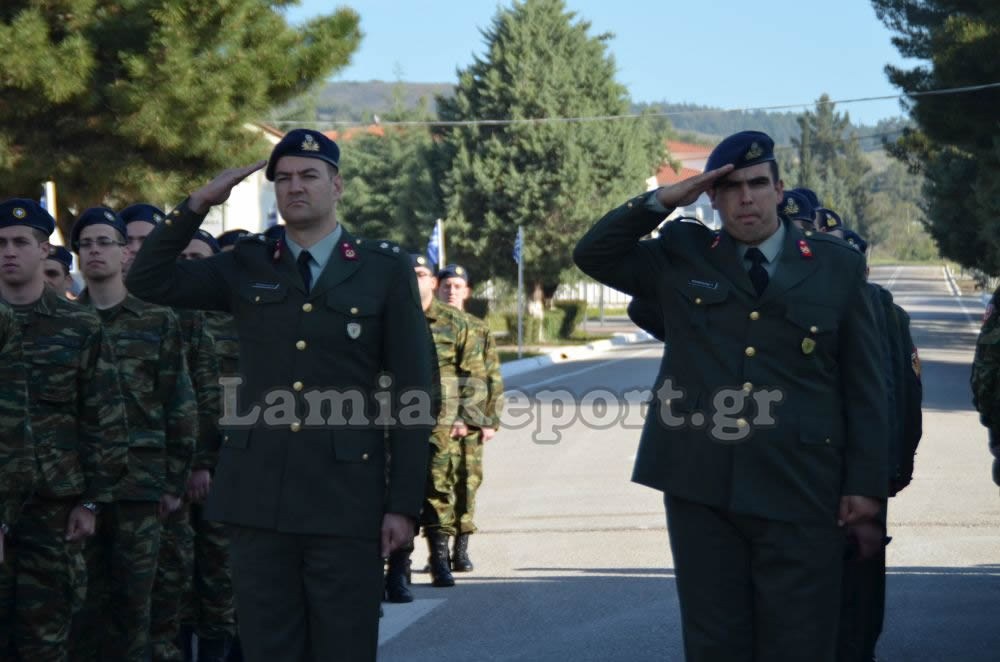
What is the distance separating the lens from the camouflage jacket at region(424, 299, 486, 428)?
32.6ft

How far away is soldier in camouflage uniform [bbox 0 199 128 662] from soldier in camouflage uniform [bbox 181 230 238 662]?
4.01 feet

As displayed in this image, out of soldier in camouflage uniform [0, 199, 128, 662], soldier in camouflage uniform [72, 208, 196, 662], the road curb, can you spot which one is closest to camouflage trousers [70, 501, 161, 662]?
soldier in camouflage uniform [72, 208, 196, 662]

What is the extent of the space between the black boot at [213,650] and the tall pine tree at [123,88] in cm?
1249

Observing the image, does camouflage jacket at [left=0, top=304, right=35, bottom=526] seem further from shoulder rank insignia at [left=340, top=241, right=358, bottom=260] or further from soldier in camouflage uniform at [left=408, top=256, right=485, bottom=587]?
soldier in camouflage uniform at [left=408, top=256, right=485, bottom=587]

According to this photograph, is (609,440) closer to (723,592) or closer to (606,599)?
(606,599)

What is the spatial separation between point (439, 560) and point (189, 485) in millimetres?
2631

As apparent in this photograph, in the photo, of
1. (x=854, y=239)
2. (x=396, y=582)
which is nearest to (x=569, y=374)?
(x=396, y=582)

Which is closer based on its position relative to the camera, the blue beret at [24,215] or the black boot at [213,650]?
the blue beret at [24,215]

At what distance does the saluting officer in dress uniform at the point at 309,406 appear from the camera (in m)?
4.81

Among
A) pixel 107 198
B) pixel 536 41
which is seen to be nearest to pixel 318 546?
pixel 107 198

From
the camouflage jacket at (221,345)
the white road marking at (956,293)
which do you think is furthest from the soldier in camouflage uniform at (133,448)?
the white road marking at (956,293)

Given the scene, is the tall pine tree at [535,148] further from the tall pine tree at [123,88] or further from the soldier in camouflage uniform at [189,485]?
the soldier in camouflage uniform at [189,485]

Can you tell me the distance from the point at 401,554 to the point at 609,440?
9502 millimetres

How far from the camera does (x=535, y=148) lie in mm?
48688
